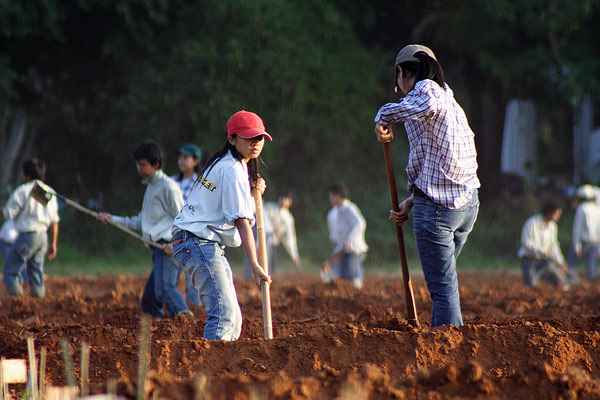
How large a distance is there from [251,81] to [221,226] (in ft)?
48.3

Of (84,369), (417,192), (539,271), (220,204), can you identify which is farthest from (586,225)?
(84,369)

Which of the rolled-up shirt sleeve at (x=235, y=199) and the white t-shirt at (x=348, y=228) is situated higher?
the white t-shirt at (x=348, y=228)

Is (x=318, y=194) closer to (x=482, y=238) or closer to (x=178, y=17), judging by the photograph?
(x=482, y=238)

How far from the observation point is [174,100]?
19.3 m

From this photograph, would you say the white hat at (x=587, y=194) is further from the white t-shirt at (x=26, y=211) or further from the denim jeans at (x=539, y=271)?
the white t-shirt at (x=26, y=211)

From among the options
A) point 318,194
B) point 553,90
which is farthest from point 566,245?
point 318,194

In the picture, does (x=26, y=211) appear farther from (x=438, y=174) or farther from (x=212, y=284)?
(x=438, y=174)

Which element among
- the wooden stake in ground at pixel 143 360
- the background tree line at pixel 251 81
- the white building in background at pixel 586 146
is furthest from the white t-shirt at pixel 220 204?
the white building in background at pixel 586 146

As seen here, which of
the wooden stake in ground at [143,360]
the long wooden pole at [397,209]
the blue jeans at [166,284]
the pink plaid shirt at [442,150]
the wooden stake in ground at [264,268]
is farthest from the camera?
the blue jeans at [166,284]

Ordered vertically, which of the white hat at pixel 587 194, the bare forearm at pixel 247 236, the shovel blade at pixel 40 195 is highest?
the white hat at pixel 587 194

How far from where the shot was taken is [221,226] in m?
5.14

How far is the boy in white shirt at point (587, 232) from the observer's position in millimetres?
14570

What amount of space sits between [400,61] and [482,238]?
16.1m

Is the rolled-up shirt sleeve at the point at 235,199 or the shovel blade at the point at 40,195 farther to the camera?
the shovel blade at the point at 40,195
